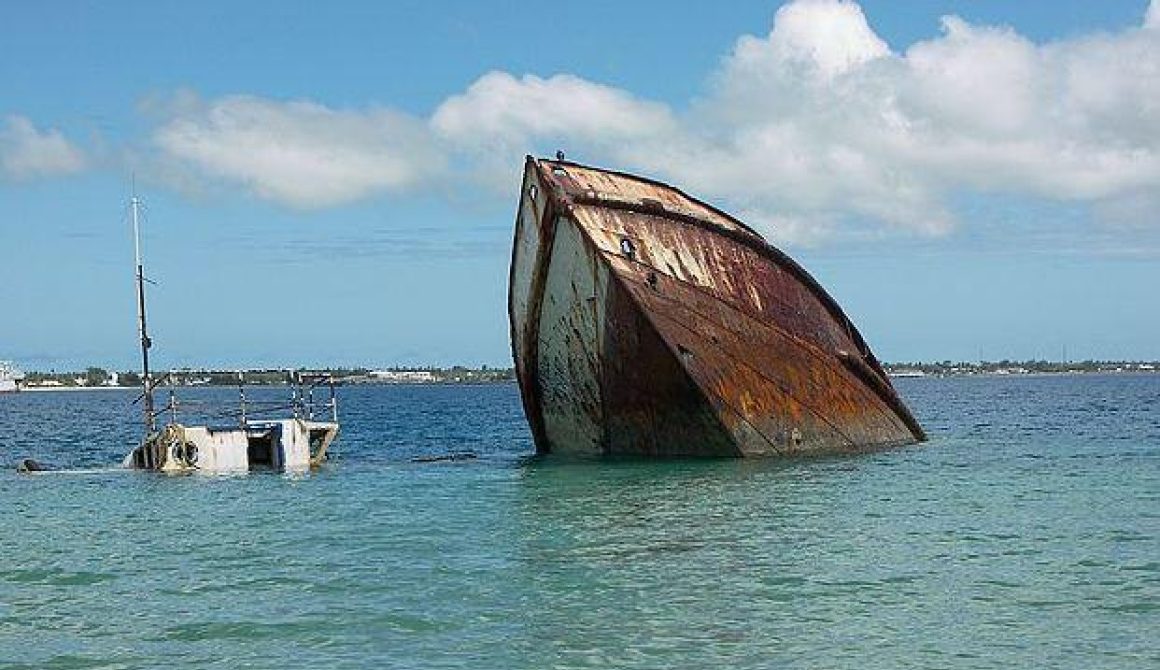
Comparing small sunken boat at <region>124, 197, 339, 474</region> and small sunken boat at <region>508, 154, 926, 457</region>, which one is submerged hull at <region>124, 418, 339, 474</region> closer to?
small sunken boat at <region>124, 197, 339, 474</region>

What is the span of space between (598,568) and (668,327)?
873cm

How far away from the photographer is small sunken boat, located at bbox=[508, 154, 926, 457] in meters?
20.2

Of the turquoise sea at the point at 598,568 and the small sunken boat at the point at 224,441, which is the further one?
the small sunken boat at the point at 224,441

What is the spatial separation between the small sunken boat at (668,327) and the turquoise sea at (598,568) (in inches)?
41.9

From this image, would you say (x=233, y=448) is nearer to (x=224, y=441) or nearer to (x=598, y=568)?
(x=224, y=441)

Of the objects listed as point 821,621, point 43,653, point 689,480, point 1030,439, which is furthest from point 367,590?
point 1030,439

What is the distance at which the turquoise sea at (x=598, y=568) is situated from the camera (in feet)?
29.1

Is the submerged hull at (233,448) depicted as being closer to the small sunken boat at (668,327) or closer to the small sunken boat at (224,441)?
the small sunken boat at (224,441)

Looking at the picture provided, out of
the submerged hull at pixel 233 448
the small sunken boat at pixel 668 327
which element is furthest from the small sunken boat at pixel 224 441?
the small sunken boat at pixel 668 327

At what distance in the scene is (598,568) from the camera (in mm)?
11680

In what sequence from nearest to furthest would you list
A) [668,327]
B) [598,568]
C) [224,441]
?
1. [598,568]
2. [668,327]
3. [224,441]

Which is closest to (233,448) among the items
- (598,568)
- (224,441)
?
(224,441)

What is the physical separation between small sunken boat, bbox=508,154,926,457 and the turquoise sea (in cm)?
107

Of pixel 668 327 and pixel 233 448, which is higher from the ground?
pixel 668 327
